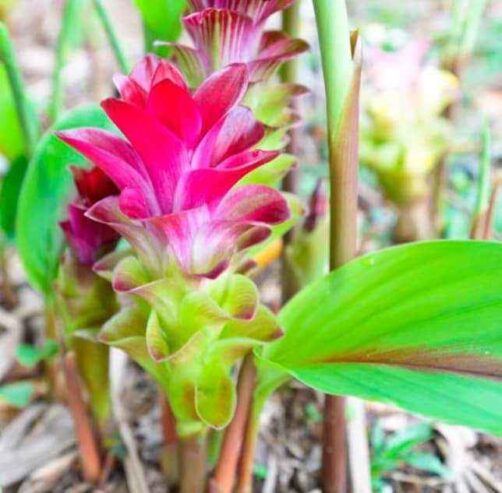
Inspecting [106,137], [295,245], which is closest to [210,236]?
[106,137]

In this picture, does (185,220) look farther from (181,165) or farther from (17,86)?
(17,86)

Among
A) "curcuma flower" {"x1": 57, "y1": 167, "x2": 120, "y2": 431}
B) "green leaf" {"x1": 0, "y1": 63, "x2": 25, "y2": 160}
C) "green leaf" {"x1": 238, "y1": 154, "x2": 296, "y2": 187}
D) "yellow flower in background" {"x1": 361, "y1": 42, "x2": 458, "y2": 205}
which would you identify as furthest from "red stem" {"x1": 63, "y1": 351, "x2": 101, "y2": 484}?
"yellow flower in background" {"x1": 361, "y1": 42, "x2": 458, "y2": 205}

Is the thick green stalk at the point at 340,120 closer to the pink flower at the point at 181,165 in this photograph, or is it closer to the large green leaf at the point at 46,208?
the pink flower at the point at 181,165

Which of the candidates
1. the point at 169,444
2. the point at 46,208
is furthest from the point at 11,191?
the point at 169,444

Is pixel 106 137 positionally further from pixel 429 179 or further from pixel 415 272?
pixel 429 179

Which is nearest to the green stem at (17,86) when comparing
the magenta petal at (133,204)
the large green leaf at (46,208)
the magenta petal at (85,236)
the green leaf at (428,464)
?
the large green leaf at (46,208)

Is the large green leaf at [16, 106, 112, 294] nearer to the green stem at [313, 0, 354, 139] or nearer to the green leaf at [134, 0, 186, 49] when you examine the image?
the green leaf at [134, 0, 186, 49]
